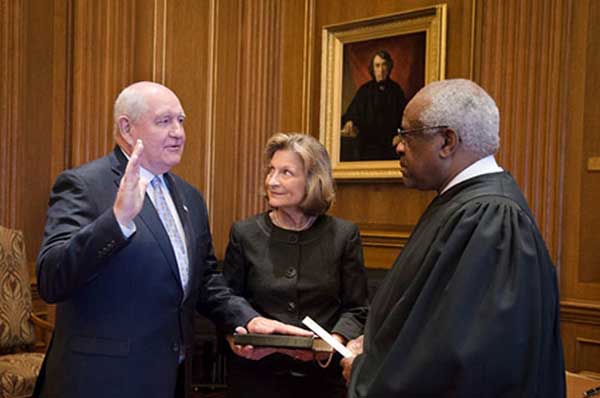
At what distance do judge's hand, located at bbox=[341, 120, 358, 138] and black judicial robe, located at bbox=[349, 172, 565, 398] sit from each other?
329 cm

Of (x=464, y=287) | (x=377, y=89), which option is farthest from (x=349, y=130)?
(x=464, y=287)

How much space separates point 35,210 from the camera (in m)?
4.60

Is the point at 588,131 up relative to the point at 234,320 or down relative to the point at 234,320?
up

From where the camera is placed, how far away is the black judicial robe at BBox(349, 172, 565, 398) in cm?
161

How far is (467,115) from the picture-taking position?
1.85m

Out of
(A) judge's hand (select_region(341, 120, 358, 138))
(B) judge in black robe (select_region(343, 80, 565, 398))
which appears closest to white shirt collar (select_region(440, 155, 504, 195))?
(B) judge in black robe (select_region(343, 80, 565, 398))

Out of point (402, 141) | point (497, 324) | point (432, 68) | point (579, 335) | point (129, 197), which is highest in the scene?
point (432, 68)

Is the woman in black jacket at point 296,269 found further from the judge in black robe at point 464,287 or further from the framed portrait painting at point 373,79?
the framed portrait painting at point 373,79

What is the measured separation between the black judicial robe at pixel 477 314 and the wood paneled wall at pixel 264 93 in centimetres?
248

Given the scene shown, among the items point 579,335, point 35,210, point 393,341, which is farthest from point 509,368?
point 35,210

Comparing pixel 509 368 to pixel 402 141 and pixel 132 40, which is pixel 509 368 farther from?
pixel 132 40

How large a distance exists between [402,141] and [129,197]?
91 cm

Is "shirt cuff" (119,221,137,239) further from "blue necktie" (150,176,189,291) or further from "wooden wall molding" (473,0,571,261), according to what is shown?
"wooden wall molding" (473,0,571,261)

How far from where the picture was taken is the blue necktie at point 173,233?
7.81 ft
